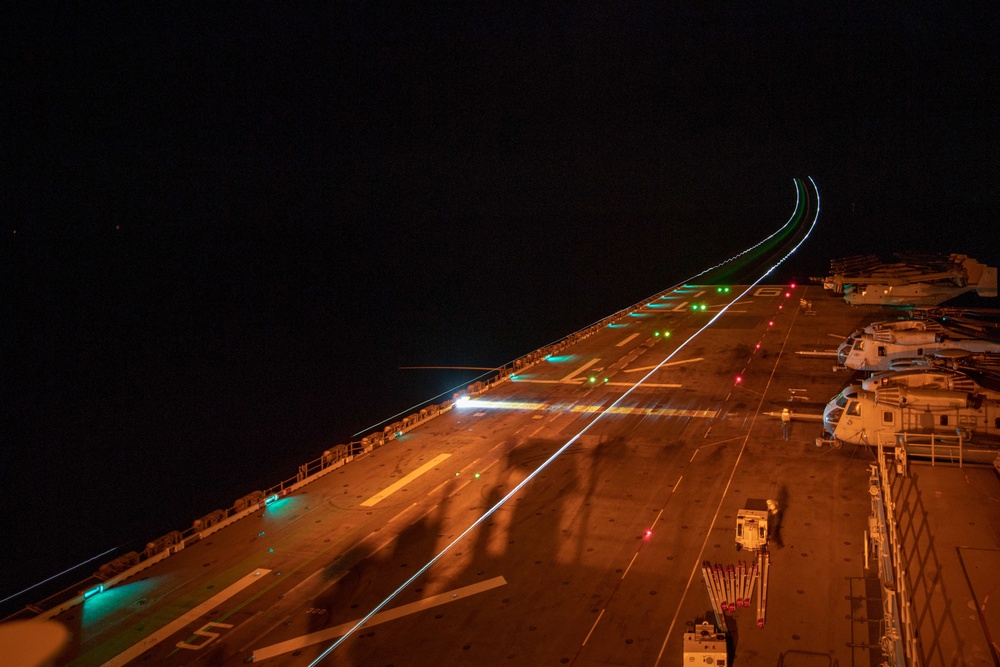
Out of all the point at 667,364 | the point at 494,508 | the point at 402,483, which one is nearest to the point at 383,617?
the point at 494,508

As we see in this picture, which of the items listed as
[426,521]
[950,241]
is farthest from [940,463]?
[950,241]

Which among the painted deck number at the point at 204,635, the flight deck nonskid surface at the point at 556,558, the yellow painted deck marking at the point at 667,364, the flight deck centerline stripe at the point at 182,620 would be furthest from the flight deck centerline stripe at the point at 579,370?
the painted deck number at the point at 204,635

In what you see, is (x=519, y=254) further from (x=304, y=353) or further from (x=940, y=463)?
(x=940, y=463)

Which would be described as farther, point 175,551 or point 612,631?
point 175,551

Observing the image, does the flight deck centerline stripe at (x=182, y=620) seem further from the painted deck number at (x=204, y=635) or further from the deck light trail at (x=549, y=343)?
the deck light trail at (x=549, y=343)

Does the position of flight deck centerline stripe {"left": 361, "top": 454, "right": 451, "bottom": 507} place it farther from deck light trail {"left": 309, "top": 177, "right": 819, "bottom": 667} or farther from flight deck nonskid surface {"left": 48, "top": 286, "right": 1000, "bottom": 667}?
deck light trail {"left": 309, "top": 177, "right": 819, "bottom": 667}

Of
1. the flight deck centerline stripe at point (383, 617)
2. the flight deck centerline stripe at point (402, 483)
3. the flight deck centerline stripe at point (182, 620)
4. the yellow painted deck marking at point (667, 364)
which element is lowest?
the flight deck centerline stripe at point (383, 617)
